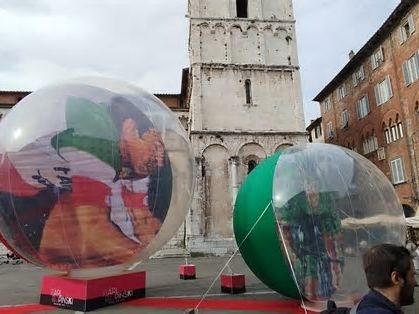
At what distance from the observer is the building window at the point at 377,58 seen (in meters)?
25.2

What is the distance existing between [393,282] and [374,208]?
4149 mm

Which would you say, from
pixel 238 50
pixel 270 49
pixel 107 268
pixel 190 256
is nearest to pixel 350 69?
pixel 270 49

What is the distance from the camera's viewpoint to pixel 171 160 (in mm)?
7230

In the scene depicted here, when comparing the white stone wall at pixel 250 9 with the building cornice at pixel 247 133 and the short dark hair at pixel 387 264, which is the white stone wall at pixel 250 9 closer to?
the building cornice at pixel 247 133

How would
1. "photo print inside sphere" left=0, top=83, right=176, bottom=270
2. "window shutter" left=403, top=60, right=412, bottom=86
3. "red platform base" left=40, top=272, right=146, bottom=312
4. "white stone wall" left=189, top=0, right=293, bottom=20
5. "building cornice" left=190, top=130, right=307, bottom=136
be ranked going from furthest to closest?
"white stone wall" left=189, top=0, right=293, bottom=20
"building cornice" left=190, top=130, right=307, bottom=136
"window shutter" left=403, top=60, right=412, bottom=86
"red platform base" left=40, top=272, right=146, bottom=312
"photo print inside sphere" left=0, top=83, right=176, bottom=270

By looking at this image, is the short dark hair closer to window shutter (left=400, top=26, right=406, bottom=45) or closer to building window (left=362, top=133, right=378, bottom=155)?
window shutter (left=400, top=26, right=406, bottom=45)

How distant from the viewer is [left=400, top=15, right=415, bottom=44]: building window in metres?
21.5

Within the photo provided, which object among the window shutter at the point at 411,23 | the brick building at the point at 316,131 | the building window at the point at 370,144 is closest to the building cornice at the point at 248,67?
the window shutter at the point at 411,23

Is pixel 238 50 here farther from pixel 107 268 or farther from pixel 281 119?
pixel 107 268

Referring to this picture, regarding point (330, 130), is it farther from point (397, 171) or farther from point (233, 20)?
point (233, 20)

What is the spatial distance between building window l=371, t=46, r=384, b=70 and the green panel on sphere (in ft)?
72.1

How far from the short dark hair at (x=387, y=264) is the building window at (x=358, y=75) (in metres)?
28.6

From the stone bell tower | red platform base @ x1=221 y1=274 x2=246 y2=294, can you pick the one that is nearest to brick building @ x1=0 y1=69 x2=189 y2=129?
the stone bell tower

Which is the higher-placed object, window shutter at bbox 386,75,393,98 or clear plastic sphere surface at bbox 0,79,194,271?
window shutter at bbox 386,75,393,98
